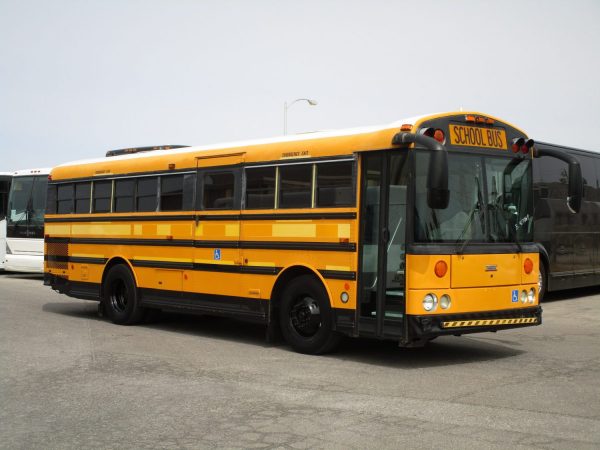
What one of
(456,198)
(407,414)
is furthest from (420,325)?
(407,414)

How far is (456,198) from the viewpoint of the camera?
973cm

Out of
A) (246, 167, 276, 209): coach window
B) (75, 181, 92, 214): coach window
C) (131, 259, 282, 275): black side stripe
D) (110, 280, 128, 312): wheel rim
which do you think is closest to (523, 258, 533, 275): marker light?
(131, 259, 282, 275): black side stripe

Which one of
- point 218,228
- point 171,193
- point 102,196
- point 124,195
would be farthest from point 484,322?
point 102,196

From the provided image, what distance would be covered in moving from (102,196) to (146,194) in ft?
4.46

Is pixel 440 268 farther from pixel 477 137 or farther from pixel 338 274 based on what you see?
pixel 477 137

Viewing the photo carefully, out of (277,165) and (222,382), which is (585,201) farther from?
(222,382)

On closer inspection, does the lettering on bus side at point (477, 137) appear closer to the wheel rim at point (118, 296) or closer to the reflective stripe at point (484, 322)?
the reflective stripe at point (484, 322)

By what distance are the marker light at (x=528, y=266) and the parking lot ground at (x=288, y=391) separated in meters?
1.04

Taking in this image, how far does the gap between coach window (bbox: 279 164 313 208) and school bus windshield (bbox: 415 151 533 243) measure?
1633 mm

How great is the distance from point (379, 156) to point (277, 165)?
171 cm

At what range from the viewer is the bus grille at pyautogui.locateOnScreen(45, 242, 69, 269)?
15152mm

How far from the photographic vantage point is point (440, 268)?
9.41m

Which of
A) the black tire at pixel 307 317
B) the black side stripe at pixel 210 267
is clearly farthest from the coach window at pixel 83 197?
the black tire at pixel 307 317

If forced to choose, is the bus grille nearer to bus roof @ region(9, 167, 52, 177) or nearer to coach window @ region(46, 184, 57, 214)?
coach window @ region(46, 184, 57, 214)
